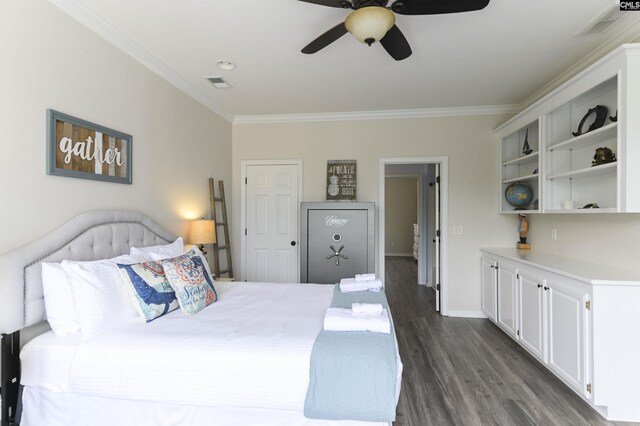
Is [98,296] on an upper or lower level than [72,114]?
lower

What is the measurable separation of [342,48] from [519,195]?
2634mm

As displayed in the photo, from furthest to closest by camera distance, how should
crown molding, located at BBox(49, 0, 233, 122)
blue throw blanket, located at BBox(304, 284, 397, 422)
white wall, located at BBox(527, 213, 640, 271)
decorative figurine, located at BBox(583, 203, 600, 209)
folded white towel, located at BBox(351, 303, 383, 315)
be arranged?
decorative figurine, located at BBox(583, 203, 600, 209), white wall, located at BBox(527, 213, 640, 271), crown molding, located at BBox(49, 0, 233, 122), folded white towel, located at BBox(351, 303, 383, 315), blue throw blanket, located at BBox(304, 284, 397, 422)

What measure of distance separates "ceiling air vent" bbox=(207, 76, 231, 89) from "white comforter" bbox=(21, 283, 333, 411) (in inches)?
96.8

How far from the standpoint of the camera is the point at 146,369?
5.17ft

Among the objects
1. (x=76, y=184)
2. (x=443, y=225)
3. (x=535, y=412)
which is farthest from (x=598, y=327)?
(x=76, y=184)

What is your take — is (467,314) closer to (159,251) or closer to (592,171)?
(592,171)

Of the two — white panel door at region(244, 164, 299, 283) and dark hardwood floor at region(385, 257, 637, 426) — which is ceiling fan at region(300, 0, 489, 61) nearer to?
dark hardwood floor at region(385, 257, 637, 426)

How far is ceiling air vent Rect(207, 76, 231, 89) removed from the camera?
3.22 metres

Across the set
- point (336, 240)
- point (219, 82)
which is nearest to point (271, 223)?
point (336, 240)

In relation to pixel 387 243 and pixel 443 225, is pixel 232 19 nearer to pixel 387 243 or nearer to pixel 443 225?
pixel 443 225

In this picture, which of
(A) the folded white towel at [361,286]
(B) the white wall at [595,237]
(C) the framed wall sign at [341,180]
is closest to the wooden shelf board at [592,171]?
(B) the white wall at [595,237]

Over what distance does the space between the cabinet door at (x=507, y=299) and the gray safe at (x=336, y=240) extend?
1417mm

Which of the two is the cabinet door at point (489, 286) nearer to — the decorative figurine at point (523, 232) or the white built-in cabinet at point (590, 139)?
the decorative figurine at point (523, 232)

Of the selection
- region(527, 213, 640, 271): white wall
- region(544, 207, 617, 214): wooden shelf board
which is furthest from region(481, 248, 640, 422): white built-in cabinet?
region(544, 207, 617, 214): wooden shelf board
